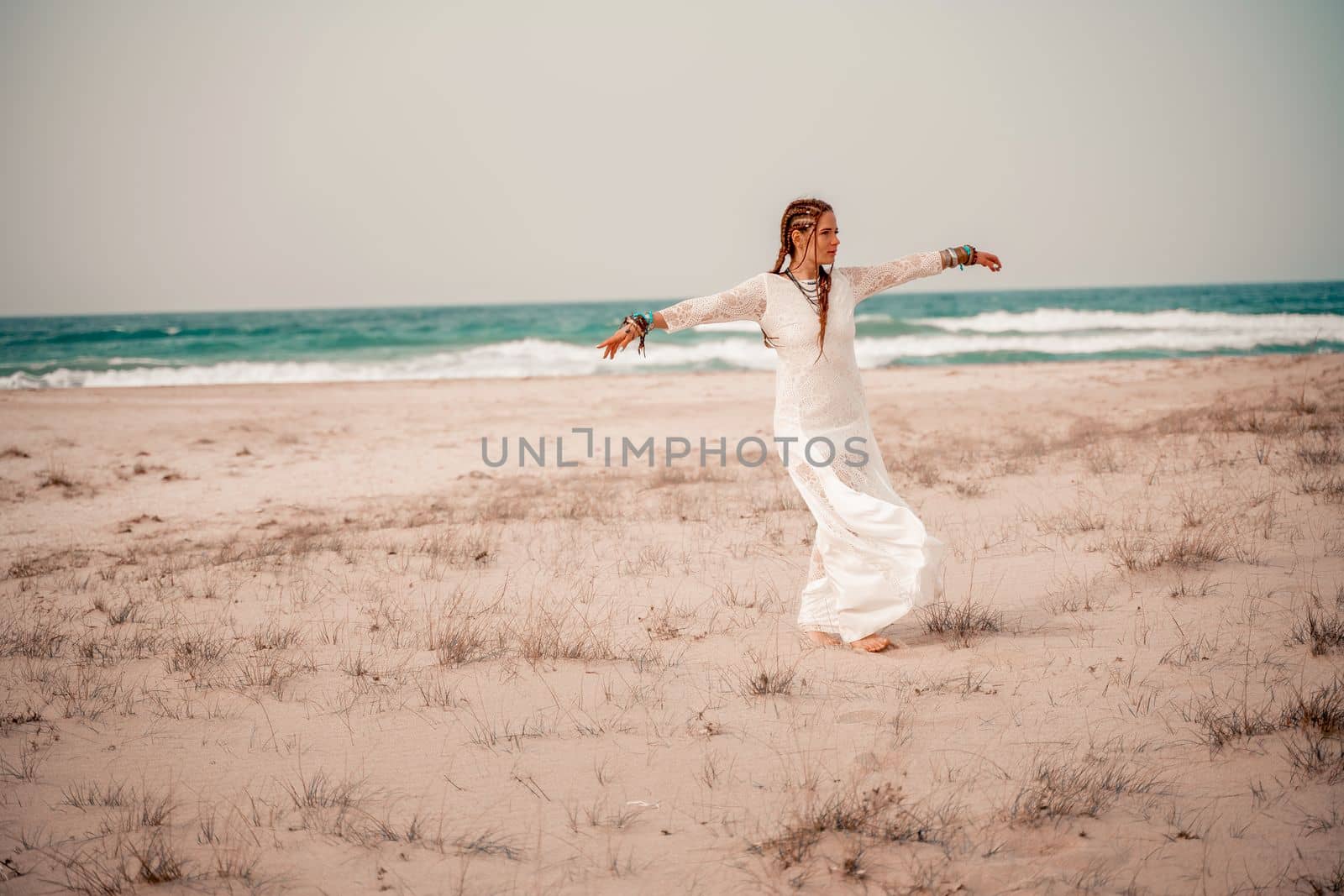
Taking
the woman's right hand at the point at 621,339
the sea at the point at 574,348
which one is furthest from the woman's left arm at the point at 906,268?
the sea at the point at 574,348

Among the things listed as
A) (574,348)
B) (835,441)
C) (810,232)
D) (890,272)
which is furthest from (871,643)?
(574,348)

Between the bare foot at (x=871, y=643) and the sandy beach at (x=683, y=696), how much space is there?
6cm

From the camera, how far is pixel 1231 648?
414 cm

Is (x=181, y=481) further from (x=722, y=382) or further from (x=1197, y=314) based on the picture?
(x=1197, y=314)

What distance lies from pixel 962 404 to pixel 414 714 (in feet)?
47.6

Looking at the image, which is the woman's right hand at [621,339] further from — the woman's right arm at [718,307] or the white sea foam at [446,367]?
the white sea foam at [446,367]

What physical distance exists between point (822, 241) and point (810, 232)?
3.2 inches

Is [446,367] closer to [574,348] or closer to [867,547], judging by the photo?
[574,348]

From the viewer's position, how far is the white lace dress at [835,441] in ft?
13.8

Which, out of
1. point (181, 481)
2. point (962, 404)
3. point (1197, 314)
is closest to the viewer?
point (181, 481)

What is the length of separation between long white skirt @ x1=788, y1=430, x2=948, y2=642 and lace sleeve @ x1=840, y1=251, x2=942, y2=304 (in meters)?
0.89

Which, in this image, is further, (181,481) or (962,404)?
(962,404)

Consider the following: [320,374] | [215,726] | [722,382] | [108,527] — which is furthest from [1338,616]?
[320,374]

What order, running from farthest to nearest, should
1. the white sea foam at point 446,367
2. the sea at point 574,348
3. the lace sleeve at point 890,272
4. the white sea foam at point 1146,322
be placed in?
the white sea foam at point 1146,322 → the sea at point 574,348 → the white sea foam at point 446,367 → the lace sleeve at point 890,272
